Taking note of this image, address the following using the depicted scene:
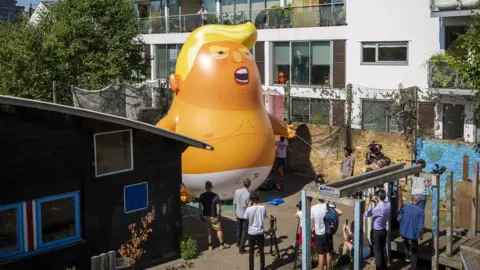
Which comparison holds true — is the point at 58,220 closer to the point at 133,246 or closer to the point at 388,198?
the point at 133,246

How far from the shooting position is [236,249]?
13430mm

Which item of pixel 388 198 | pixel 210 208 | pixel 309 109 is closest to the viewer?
pixel 388 198

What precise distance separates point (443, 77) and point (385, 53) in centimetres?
366

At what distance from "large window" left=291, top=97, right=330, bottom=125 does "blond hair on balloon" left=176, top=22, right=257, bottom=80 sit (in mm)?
6828

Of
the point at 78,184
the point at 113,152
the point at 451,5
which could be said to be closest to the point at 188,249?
the point at 113,152

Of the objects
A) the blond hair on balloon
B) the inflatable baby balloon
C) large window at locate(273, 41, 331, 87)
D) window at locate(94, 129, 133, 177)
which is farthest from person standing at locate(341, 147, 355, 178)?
window at locate(94, 129, 133, 177)

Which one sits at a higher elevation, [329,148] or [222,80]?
[222,80]

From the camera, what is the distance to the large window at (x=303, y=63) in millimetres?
24797

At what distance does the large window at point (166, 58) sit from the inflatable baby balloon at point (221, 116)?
1594cm

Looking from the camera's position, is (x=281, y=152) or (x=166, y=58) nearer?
(x=281, y=152)

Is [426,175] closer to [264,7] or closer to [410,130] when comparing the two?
[410,130]

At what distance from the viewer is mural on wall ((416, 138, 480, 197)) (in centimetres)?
1673

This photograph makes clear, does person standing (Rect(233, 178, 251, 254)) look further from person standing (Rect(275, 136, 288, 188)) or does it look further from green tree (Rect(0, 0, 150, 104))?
green tree (Rect(0, 0, 150, 104))

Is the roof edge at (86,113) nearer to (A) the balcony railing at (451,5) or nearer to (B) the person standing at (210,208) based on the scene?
(B) the person standing at (210,208)
